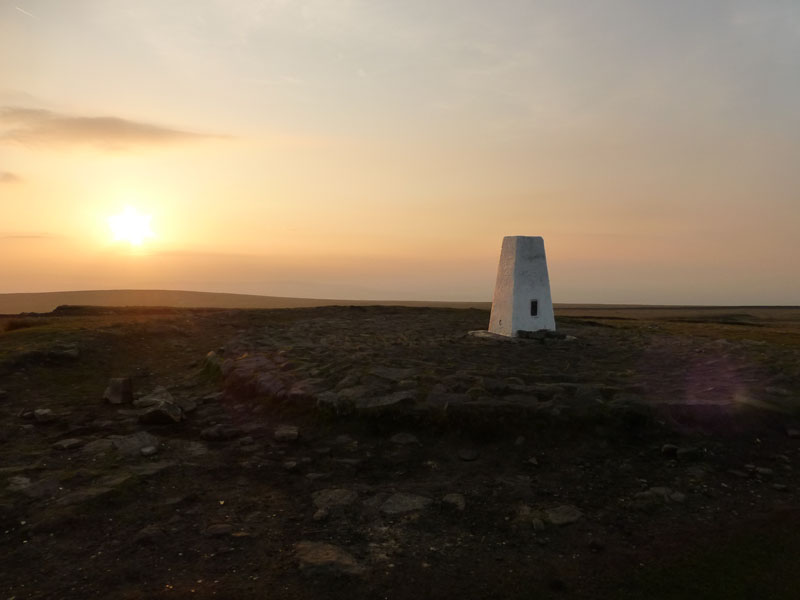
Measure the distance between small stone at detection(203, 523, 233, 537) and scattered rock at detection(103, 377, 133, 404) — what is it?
19.6ft

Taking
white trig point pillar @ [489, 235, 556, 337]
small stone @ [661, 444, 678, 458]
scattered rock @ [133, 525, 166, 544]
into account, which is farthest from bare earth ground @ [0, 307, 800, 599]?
white trig point pillar @ [489, 235, 556, 337]

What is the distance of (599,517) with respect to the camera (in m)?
Answer: 6.51

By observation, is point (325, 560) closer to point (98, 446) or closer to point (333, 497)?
point (333, 497)

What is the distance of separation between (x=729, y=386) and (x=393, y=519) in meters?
8.03

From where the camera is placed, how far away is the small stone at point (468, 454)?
8141 mm

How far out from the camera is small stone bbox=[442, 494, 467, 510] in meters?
6.75

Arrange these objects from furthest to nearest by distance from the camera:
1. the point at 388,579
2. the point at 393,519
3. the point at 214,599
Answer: the point at 393,519, the point at 388,579, the point at 214,599

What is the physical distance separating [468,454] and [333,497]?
2.32 metres

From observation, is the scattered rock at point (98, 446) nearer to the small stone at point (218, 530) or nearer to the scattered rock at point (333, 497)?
the small stone at point (218, 530)

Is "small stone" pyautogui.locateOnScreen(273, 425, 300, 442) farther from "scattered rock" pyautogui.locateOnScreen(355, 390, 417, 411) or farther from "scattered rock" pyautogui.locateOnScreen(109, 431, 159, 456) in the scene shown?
"scattered rock" pyautogui.locateOnScreen(109, 431, 159, 456)

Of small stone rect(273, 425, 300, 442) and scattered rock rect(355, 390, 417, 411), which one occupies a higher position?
scattered rock rect(355, 390, 417, 411)

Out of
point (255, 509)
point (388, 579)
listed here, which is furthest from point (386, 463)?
point (388, 579)

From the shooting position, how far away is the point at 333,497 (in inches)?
278

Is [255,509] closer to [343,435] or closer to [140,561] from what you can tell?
[140,561]
